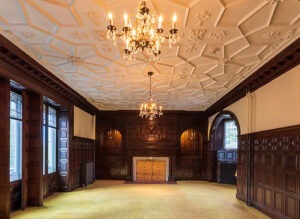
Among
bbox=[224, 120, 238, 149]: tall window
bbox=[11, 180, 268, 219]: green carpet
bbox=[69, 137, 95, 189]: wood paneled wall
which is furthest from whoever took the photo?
bbox=[224, 120, 238, 149]: tall window

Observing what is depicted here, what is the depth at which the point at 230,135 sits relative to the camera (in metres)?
11.1

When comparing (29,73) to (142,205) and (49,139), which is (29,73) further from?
(142,205)

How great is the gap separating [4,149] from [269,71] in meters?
5.48

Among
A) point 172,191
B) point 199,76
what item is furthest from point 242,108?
point 172,191

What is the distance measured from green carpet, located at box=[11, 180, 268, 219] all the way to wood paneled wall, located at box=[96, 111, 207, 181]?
9.87 ft

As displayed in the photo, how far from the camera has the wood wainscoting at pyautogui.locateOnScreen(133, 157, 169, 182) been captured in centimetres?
1219

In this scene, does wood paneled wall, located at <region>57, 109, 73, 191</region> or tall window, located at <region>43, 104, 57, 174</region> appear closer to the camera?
tall window, located at <region>43, 104, 57, 174</region>

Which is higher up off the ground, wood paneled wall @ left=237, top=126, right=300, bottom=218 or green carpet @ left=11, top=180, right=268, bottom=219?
wood paneled wall @ left=237, top=126, right=300, bottom=218

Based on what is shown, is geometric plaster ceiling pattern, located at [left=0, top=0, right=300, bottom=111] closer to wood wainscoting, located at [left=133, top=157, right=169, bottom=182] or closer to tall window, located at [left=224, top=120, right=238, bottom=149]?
tall window, located at [left=224, top=120, right=238, bottom=149]

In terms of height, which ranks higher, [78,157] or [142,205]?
[78,157]

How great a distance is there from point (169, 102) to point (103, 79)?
3942 millimetres

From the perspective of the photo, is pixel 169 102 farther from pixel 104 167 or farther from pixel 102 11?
pixel 102 11

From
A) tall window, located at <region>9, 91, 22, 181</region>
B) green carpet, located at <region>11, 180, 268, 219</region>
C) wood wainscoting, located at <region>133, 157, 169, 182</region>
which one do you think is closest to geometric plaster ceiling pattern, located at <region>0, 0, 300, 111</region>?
tall window, located at <region>9, 91, 22, 181</region>

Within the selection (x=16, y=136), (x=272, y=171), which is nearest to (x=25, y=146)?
(x=16, y=136)
